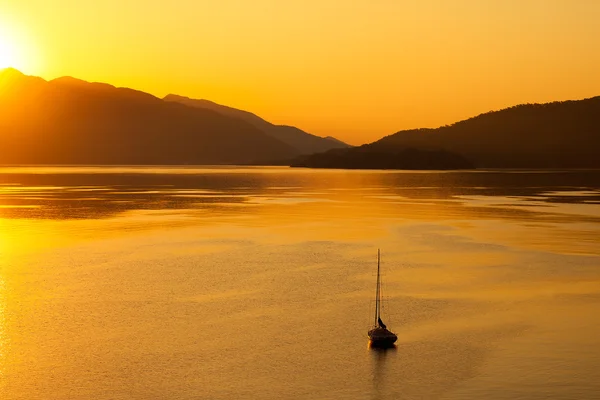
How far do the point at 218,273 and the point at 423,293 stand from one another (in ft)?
37.2

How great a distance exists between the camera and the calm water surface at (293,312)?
22.0 meters

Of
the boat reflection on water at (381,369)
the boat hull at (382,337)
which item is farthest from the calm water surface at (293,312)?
the boat hull at (382,337)

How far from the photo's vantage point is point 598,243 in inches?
2126

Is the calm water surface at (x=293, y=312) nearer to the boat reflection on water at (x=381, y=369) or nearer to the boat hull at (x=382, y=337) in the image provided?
the boat reflection on water at (x=381, y=369)

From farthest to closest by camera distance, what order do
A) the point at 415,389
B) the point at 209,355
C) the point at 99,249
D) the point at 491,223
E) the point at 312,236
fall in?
the point at 491,223
the point at 312,236
the point at 99,249
the point at 209,355
the point at 415,389

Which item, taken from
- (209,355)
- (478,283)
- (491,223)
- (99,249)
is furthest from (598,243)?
(209,355)

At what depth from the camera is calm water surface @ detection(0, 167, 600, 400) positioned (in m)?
22.0

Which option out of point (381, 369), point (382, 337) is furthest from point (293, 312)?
point (381, 369)

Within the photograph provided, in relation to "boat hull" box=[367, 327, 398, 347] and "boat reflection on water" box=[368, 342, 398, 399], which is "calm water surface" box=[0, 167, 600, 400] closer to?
"boat reflection on water" box=[368, 342, 398, 399]

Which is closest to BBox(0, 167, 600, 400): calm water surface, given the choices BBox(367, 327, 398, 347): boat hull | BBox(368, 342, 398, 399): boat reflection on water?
BBox(368, 342, 398, 399): boat reflection on water

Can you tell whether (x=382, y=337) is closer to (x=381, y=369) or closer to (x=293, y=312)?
(x=381, y=369)

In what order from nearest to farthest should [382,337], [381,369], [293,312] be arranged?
A: [381,369]
[382,337]
[293,312]

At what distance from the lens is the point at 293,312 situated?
3058 cm

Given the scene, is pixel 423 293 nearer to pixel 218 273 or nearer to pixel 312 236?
pixel 218 273
